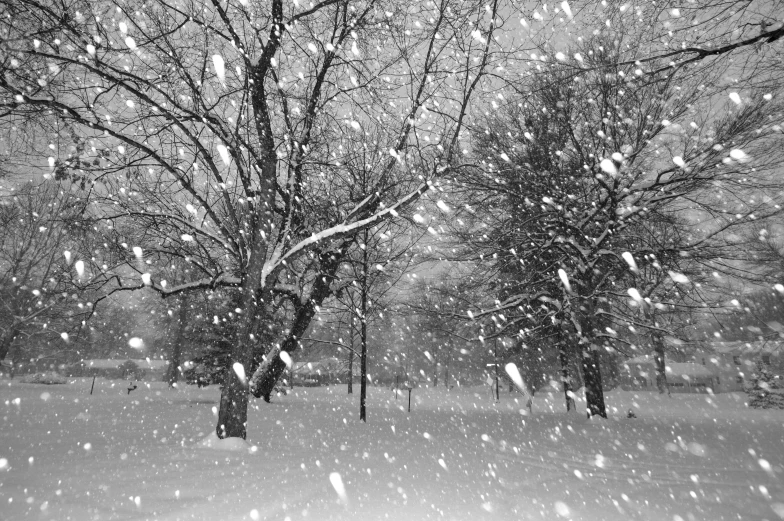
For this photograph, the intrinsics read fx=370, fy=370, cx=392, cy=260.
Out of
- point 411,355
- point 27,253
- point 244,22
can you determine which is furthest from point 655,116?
→ point 411,355

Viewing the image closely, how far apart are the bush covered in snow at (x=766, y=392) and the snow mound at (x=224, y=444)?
2862 cm

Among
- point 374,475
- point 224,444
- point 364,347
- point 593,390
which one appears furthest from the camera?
point 364,347

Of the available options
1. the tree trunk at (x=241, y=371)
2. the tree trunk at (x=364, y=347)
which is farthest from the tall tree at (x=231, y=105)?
the tree trunk at (x=364, y=347)

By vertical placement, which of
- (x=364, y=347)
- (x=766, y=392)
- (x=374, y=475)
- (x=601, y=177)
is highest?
(x=601, y=177)

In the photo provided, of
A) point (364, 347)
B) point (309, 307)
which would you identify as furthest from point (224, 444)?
point (309, 307)

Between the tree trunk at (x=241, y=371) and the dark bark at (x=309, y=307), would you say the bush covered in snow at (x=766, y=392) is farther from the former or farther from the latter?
the tree trunk at (x=241, y=371)

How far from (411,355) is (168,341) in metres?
41.3

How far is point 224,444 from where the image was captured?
17.9ft

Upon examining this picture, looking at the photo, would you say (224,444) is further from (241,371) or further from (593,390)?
(593,390)

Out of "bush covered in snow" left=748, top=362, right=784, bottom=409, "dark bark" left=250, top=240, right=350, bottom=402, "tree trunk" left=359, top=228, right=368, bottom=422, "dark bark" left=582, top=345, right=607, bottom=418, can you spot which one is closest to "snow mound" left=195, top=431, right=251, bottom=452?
"tree trunk" left=359, top=228, right=368, bottom=422

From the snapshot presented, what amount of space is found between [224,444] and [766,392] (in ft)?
96.1

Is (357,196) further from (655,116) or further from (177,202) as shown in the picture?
(655,116)

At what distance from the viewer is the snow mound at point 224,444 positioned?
5398 mm

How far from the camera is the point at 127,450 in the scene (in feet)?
16.9
